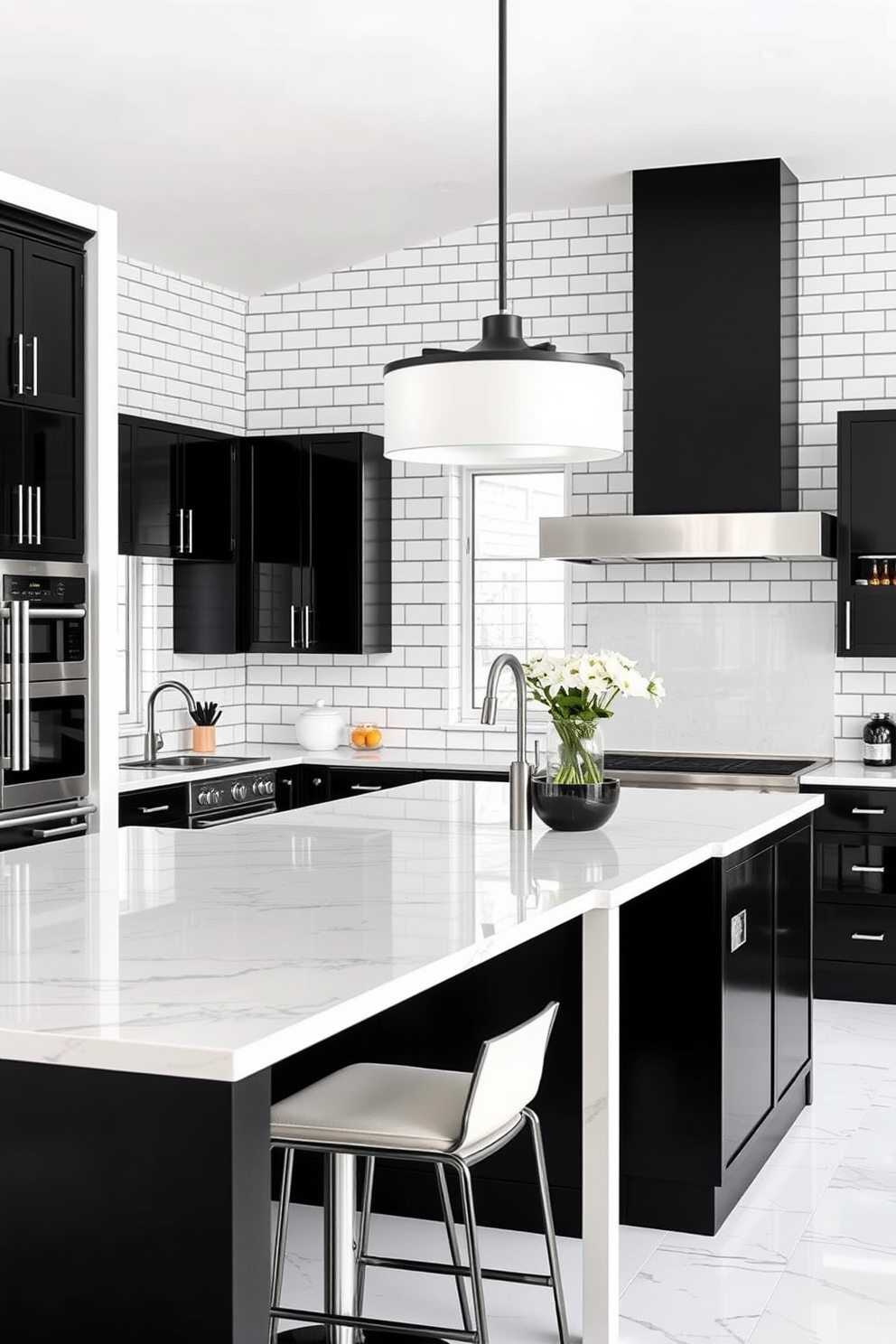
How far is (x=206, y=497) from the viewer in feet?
22.8

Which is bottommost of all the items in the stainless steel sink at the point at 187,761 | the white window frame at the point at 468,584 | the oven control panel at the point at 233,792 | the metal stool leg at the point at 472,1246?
the metal stool leg at the point at 472,1246

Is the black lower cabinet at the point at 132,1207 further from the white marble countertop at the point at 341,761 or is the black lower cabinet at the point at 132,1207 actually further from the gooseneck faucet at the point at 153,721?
the gooseneck faucet at the point at 153,721

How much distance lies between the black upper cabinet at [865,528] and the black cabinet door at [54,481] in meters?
3.00

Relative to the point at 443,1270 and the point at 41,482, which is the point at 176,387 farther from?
the point at 443,1270

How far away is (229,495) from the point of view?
23.2 ft

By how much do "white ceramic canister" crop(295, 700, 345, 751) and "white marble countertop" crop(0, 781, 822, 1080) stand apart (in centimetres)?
285

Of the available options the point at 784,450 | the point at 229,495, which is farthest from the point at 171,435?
the point at 784,450

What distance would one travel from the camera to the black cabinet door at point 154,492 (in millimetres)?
6395

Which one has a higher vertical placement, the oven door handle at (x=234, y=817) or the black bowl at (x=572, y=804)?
the black bowl at (x=572, y=804)

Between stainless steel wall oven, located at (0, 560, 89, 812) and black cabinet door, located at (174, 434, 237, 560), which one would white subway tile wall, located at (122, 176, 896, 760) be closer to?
black cabinet door, located at (174, 434, 237, 560)

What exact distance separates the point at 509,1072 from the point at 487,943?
27 cm

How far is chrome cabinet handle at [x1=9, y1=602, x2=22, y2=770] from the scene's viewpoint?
4754mm

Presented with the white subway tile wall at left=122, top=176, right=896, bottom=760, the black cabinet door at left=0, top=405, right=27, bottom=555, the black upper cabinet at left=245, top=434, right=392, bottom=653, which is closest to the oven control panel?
the black upper cabinet at left=245, top=434, right=392, bottom=653

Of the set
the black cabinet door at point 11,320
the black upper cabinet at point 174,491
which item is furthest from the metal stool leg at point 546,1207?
the black upper cabinet at point 174,491
